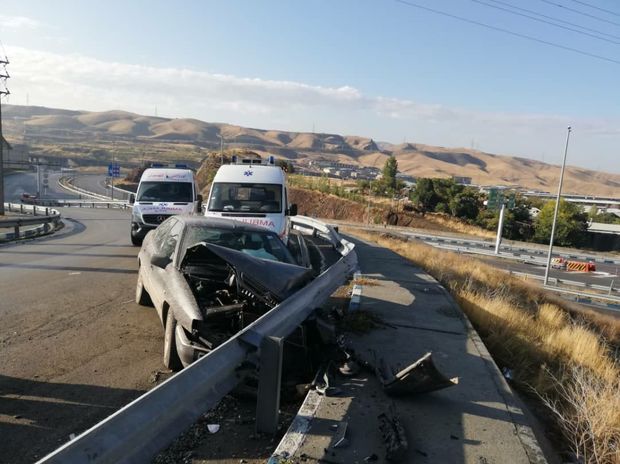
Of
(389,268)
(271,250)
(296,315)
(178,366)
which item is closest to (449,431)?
(296,315)

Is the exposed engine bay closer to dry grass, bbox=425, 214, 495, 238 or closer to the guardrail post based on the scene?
the guardrail post

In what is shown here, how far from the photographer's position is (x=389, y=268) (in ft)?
42.6

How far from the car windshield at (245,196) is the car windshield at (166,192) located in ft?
12.0

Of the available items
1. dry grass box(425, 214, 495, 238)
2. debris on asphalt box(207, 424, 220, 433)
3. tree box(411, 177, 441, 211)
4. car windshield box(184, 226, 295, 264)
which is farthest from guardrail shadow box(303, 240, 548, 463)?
tree box(411, 177, 441, 211)

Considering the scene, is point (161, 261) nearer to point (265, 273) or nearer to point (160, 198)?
point (265, 273)

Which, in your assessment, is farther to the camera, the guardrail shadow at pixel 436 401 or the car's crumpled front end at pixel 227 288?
the car's crumpled front end at pixel 227 288

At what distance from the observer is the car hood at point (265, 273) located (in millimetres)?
5309

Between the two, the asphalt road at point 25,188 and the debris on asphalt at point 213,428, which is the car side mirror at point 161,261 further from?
the asphalt road at point 25,188

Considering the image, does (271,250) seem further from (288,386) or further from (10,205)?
(10,205)

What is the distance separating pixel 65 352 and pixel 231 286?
2184 mm

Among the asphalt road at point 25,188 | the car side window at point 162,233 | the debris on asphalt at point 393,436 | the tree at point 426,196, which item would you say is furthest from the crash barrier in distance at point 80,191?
the debris on asphalt at point 393,436

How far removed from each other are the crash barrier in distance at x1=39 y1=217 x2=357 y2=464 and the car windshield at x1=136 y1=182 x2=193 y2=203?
485 inches

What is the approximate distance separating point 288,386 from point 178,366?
4.55 feet

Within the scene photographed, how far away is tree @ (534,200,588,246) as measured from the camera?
50719mm
